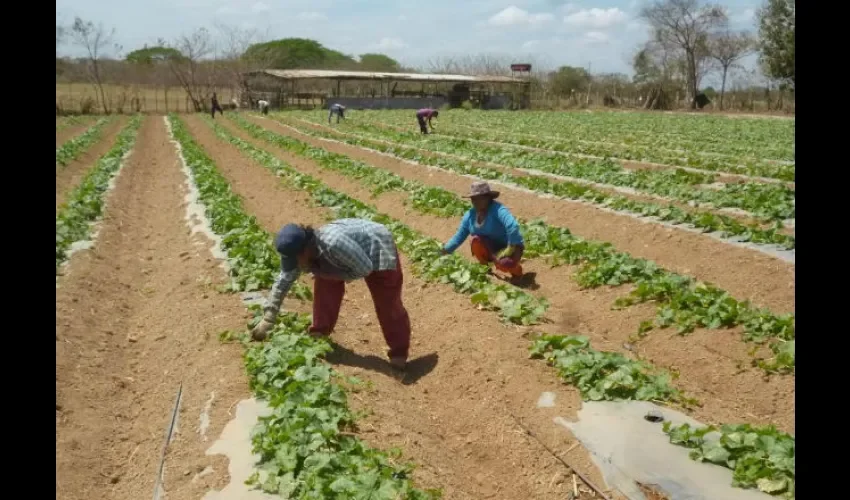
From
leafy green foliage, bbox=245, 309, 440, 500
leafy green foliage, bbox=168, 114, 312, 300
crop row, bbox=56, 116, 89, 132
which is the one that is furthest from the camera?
crop row, bbox=56, 116, 89, 132

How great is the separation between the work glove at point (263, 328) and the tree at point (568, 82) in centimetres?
6218

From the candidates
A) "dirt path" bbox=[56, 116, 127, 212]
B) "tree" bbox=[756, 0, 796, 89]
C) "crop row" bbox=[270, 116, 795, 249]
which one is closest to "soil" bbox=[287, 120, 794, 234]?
"crop row" bbox=[270, 116, 795, 249]

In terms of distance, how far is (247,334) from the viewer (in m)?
6.24

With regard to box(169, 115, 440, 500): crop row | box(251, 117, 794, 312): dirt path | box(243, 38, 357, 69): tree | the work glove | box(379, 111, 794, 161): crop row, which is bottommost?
box(169, 115, 440, 500): crop row

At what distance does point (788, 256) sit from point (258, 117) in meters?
37.4

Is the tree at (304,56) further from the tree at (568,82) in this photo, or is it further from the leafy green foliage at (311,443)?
the leafy green foliage at (311,443)

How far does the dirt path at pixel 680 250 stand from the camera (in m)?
8.25

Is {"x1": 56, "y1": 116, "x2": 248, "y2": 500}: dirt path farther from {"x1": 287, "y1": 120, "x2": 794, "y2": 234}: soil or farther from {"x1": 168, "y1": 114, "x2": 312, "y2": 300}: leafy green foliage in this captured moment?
{"x1": 287, "y1": 120, "x2": 794, "y2": 234}: soil

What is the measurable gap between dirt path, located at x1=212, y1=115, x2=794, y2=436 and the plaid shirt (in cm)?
227

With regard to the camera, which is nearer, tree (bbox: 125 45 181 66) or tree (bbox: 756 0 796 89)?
tree (bbox: 756 0 796 89)

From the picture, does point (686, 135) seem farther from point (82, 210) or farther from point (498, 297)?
point (498, 297)

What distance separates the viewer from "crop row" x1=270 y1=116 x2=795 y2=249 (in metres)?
9.55

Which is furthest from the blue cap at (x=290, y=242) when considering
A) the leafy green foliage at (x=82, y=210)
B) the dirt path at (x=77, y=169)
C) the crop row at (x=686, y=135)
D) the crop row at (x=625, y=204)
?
the crop row at (x=686, y=135)

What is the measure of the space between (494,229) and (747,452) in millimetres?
4797
